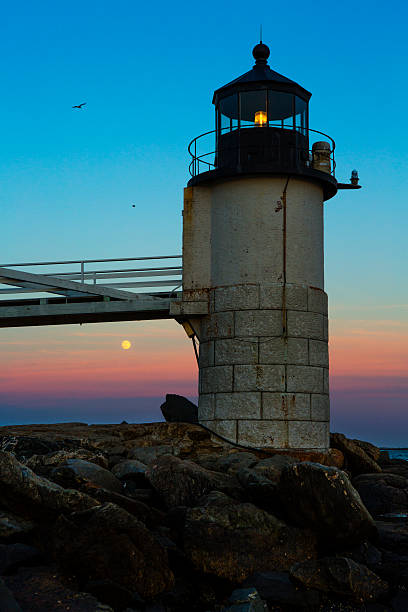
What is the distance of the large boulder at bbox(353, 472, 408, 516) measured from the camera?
14609 mm

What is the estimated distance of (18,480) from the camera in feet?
34.9

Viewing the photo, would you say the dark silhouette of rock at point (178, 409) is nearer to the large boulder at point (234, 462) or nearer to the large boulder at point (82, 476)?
the large boulder at point (234, 462)

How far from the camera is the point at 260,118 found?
18.6m

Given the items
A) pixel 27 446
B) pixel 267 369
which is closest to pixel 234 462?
pixel 267 369

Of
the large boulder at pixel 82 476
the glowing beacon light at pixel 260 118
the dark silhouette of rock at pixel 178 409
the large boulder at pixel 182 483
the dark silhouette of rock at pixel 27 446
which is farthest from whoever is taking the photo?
the dark silhouette of rock at pixel 178 409

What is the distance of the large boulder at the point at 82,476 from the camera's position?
11.6m

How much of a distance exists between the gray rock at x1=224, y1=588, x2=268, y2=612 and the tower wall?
725 cm

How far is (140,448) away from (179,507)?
417cm

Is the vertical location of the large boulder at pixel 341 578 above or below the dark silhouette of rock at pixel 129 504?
below

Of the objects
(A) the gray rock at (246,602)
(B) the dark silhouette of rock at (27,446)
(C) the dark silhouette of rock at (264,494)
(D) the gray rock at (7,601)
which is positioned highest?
(B) the dark silhouette of rock at (27,446)

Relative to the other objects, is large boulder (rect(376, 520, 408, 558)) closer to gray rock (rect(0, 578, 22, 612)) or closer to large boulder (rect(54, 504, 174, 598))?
large boulder (rect(54, 504, 174, 598))

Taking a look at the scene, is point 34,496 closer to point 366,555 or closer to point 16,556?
point 16,556

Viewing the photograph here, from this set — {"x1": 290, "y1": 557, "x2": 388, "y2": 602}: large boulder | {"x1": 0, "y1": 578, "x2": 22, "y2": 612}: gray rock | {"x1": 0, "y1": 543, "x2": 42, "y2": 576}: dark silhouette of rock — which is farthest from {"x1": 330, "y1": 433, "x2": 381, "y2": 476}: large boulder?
{"x1": 0, "y1": 578, "x2": 22, "y2": 612}: gray rock

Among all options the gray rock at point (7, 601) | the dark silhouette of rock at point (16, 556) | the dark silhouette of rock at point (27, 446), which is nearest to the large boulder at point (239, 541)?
Answer: the dark silhouette of rock at point (16, 556)
